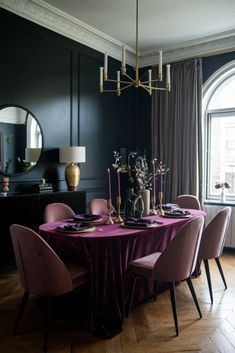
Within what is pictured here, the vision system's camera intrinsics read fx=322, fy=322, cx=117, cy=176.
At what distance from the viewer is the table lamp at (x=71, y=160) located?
405 centimetres

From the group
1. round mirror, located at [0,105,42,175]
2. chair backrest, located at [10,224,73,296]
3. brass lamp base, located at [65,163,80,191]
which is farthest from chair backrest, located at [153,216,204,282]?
round mirror, located at [0,105,42,175]

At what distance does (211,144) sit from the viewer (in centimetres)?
513

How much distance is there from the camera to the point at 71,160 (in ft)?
13.3

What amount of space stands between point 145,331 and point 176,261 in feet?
1.86

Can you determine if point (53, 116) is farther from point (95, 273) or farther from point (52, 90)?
point (95, 273)

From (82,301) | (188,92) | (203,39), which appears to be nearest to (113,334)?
(82,301)

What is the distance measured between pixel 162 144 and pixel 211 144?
774 mm

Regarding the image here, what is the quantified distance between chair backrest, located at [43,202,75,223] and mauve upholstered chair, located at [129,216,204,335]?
1.04m

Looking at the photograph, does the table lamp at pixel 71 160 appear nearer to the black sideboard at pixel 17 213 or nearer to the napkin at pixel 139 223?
the black sideboard at pixel 17 213

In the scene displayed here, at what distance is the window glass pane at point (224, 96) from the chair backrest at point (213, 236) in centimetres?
259

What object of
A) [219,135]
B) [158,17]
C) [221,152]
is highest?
[158,17]

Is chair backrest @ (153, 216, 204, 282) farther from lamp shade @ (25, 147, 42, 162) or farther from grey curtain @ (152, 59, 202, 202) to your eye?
grey curtain @ (152, 59, 202, 202)

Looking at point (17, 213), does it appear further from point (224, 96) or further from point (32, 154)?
point (224, 96)

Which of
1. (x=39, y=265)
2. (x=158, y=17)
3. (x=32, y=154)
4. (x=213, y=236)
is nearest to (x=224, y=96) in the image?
(x=158, y=17)
